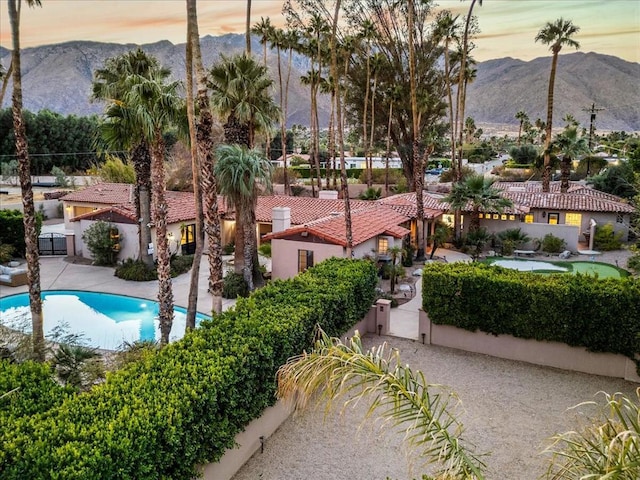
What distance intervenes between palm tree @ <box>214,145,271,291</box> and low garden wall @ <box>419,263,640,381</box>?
8.15 m

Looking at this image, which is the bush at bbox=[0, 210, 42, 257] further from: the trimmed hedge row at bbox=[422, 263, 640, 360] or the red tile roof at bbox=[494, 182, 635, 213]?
the red tile roof at bbox=[494, 182, 635, 213]

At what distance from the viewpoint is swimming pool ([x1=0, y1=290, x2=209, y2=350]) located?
58.3 ft

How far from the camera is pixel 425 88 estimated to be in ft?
A: 153

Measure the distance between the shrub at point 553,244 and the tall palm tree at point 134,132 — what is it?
2113cm

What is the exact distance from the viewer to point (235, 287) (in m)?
21.0

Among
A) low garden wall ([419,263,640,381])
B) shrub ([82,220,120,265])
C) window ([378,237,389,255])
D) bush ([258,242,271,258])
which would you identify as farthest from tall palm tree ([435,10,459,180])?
low garden wall ([419,263,640,381])

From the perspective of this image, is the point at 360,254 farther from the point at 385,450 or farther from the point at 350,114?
the point at 350,114

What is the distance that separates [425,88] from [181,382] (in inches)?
1722

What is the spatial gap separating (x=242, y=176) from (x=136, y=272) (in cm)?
795

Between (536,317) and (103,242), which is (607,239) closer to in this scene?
(536,317)

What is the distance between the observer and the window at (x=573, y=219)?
30448mm

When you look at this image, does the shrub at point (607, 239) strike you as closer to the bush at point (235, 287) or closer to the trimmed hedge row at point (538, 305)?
the trimmed hedge row at point (538, 305)

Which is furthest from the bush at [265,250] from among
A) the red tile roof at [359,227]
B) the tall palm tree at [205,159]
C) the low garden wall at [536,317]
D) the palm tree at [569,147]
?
the palm tree at [569,147]

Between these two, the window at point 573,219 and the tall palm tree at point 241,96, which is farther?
the window at point 573,219
